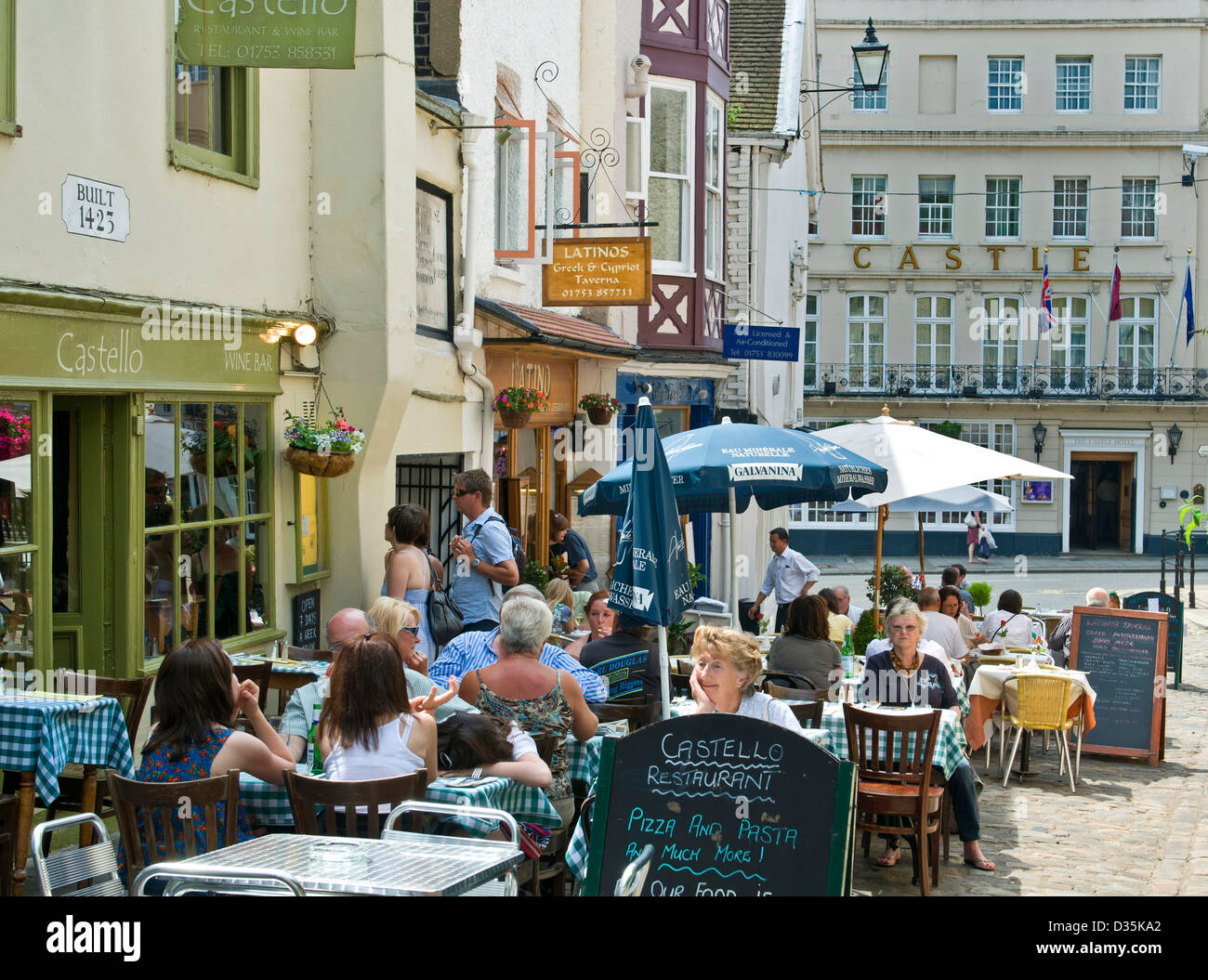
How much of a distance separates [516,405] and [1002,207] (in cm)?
3021

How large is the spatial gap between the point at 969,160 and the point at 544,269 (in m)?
29.5

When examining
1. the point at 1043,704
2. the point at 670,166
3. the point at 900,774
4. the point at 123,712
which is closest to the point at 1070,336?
the point at 670,166

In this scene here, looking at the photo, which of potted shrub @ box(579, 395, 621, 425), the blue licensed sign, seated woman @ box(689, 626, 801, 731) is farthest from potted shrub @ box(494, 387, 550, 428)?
seated woman @ box(689, 626, 801, 731)

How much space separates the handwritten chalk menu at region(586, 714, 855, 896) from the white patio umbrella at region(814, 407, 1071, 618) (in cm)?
694

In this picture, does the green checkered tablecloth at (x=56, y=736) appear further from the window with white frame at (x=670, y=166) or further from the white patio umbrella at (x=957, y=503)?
the window with white frame at (x=670, y=166)

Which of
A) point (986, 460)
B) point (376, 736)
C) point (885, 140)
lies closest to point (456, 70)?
point (986, 460)

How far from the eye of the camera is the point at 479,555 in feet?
32.3

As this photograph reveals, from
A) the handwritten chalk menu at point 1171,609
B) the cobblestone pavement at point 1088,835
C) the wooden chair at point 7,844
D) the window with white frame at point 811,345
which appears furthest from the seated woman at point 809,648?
the window with white frame at point 811,345

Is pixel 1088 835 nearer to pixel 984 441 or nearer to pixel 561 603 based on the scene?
pixel 561 603

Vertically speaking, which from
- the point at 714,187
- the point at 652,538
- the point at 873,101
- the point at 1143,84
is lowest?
the point at 652,538

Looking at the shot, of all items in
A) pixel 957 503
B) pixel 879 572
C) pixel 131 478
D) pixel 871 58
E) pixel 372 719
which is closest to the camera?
pixel 372 719

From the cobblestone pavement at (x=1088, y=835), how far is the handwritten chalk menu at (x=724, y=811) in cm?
302

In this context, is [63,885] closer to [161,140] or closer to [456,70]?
[161,140]

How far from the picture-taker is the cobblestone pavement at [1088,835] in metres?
7.42
